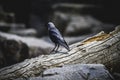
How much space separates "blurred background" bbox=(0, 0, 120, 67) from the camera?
48.3 feet

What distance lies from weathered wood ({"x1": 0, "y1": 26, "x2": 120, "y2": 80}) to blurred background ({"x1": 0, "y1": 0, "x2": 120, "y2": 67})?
7.58 meters

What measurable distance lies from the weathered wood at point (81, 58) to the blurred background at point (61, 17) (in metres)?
7.58

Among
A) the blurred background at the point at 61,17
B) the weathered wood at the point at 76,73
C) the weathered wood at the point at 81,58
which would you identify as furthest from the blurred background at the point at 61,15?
the weathered wood at the point at 76,73

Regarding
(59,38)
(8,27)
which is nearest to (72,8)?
(8,27)

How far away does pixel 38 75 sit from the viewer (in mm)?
5637

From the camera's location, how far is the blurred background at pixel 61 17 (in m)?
14.7

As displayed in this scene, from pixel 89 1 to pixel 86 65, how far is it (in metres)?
13.0

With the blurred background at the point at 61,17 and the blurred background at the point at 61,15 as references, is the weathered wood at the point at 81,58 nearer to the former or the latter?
the blurred background at the point at 61,17

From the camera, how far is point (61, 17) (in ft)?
52.0

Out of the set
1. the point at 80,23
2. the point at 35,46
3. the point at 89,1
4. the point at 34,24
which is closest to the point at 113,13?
the point at 89,1

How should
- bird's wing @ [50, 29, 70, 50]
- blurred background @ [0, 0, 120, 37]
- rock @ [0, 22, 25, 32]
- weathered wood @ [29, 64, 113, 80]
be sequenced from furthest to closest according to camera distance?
blurred background @ [0, 0, 120, 37] → rock @ [0, 22, 25, 32] → bird's wing @ [50, 29, 70, 50] → weathered wood @ [29, 64, 113, 80]

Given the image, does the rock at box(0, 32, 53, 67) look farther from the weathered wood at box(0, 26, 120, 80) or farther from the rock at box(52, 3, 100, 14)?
the rock at box(52, 3, 100, 14)

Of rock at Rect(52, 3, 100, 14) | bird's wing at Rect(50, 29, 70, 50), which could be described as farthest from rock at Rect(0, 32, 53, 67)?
rock at Rect(52, 3, 100, 14)

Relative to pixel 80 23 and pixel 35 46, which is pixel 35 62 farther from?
pixel 80 23
